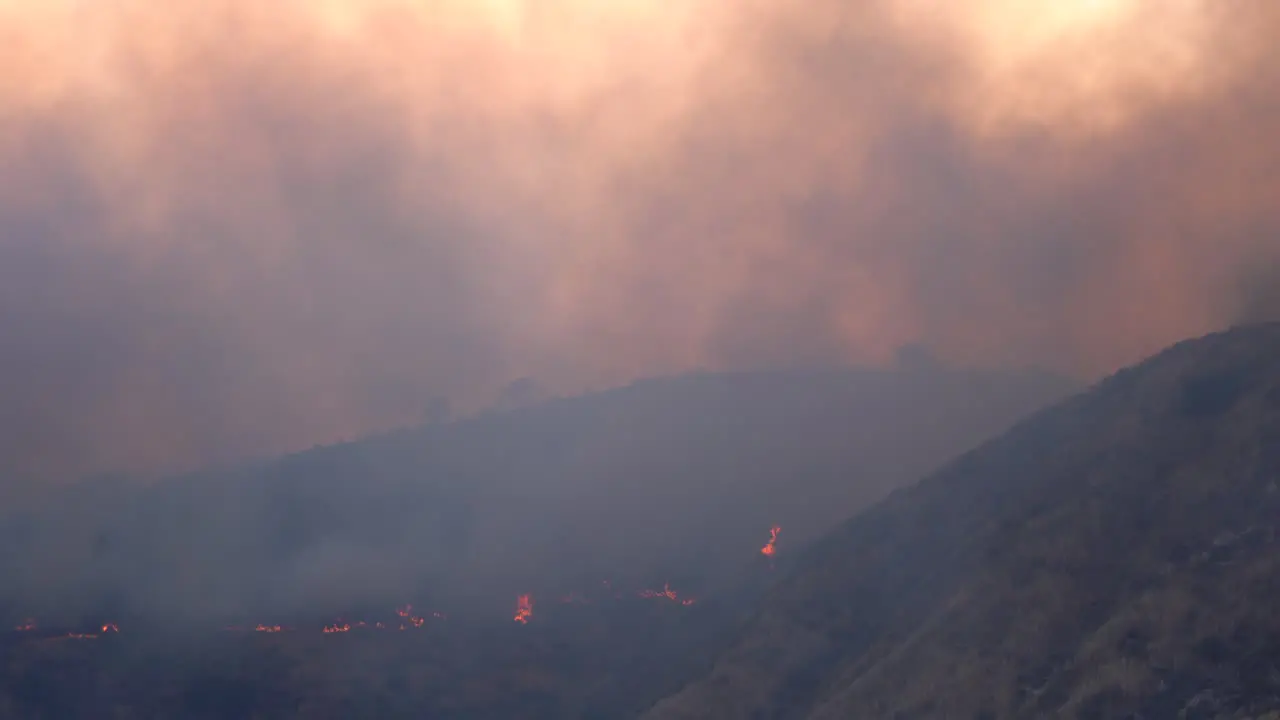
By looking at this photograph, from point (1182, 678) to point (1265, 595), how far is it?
15.4 metres

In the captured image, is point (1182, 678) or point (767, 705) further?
point (767, 705)

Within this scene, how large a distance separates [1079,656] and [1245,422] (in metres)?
63.8

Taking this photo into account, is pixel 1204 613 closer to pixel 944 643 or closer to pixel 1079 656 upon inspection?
pixel 1079 656

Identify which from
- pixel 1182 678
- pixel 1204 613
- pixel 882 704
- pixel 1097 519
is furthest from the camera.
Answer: pixel 1097 519

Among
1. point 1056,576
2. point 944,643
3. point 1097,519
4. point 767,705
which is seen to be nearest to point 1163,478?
point 1097,519

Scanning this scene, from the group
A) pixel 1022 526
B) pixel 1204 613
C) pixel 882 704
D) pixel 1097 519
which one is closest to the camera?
pixel 1204 613

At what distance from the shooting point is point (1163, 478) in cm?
17750

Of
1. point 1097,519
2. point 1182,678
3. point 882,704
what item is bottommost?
point 1182,678

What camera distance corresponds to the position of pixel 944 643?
163 m

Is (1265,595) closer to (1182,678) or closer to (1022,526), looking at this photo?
(1182,678)

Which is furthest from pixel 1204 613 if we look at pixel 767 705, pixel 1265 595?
pixel 767 705

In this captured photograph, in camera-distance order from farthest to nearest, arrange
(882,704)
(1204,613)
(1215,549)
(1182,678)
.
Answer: (882,704)
(1215,549)
(1204,613)
(1182,678)

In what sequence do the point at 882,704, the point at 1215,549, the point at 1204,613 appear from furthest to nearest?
the point at 882,704, the point at 1215,549, the point at 1204,613

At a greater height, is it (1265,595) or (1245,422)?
(1245,422)
